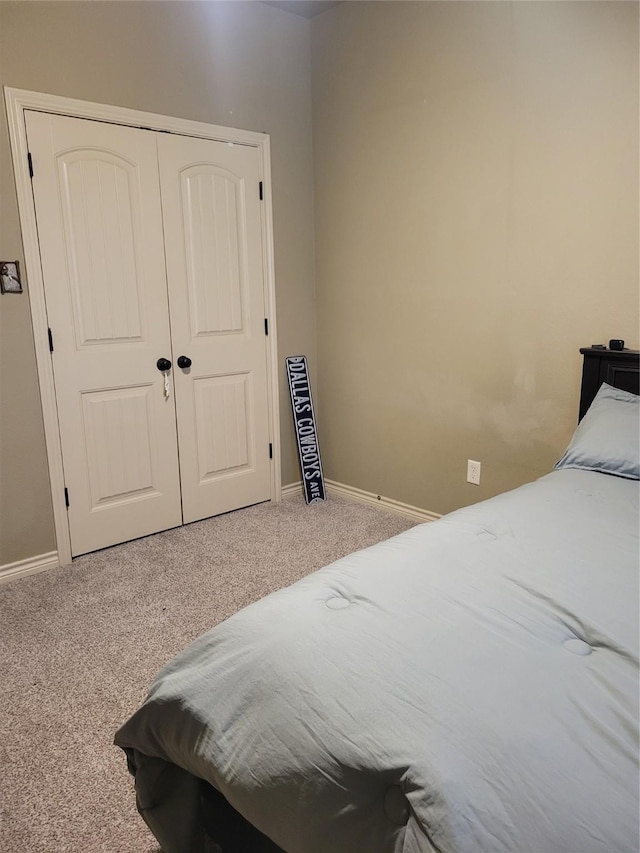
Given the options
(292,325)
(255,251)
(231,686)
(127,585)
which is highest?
(255,251)

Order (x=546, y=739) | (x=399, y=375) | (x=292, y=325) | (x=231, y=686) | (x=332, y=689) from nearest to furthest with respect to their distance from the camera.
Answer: (x=546, y=739)
(x=332, y=689)
(x=231, y=686)
(x=399, y=375)
(x=292, y=325)

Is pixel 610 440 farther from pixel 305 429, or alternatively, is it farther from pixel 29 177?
pixel 29 177

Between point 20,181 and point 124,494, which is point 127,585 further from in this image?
point 20,181

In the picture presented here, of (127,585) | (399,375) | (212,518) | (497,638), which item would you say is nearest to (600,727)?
(497,638)

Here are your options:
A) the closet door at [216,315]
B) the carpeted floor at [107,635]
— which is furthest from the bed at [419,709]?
the closet door at [216,315]

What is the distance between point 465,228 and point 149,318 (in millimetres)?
1668

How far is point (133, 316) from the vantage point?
3.01 m

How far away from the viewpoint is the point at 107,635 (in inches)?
90.5

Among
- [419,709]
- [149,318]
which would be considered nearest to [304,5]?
[149,318]

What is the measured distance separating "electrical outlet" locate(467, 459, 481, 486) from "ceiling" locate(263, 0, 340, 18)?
2.63 meters

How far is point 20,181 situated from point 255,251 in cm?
127

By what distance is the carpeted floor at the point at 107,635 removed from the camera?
1527mm

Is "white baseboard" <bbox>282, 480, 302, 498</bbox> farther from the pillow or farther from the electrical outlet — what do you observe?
the pillow

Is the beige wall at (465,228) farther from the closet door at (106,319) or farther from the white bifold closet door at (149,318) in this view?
the closet door at (106,319)
